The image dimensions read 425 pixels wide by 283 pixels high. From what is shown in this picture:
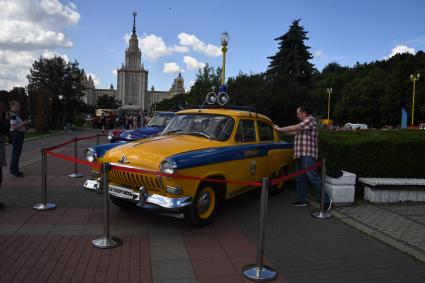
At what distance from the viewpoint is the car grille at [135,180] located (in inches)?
223

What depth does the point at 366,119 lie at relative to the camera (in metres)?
67.3

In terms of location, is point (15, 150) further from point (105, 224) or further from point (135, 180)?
point (105, 224)

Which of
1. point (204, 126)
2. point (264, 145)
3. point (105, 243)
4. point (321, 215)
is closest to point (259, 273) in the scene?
point (105, 243)

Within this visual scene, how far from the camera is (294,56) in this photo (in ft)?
146

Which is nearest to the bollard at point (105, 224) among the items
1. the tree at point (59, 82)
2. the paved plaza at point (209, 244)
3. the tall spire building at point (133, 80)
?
the paved plaza at point (209, 244)

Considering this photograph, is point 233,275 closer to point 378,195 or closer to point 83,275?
point 83,275

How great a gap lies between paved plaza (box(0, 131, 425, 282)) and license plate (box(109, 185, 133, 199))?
514 millimetres

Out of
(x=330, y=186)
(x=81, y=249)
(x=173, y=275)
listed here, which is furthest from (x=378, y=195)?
(x=81, y=249)

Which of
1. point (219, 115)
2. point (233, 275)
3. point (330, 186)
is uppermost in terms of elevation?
point (219, 115)

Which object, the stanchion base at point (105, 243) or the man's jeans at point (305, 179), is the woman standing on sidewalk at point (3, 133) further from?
the man's jeans at point (305, 179)

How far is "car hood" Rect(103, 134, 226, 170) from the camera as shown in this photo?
5738 millimetres

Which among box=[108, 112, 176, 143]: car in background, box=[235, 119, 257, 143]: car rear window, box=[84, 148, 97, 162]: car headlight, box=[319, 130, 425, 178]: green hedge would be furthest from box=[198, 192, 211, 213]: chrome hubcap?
box=[108, 112, 176, 143]: car in background

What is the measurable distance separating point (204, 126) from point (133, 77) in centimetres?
15599

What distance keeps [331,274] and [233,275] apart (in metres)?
1.12
